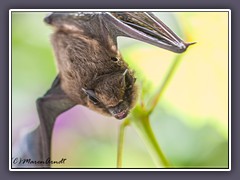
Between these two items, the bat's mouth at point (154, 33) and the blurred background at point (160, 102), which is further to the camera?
the blurred background at point (160, 102)

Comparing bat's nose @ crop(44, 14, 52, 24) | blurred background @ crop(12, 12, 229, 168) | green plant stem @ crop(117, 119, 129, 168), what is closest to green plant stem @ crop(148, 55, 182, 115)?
blurred background @ crop(12, 12, 229, 168)

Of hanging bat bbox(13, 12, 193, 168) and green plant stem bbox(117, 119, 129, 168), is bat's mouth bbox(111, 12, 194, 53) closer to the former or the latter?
hanging bat bbox(13, 12, 193, 168)

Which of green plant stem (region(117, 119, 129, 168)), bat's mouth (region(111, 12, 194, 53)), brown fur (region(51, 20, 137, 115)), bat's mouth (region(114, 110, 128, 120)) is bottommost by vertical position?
green plant stem (region(117, 119, 129, 168))

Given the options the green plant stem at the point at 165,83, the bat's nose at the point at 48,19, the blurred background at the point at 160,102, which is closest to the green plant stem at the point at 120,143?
the blurred background at the point at 160,102

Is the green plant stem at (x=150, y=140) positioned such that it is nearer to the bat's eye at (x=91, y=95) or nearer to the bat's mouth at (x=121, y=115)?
the bat's mouth at (x=121, y=115)

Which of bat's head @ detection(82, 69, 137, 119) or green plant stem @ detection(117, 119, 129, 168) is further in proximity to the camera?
green plant stem @ detection(117, 119, 129, 168)

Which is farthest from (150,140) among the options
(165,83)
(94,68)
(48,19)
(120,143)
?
(48,19)
